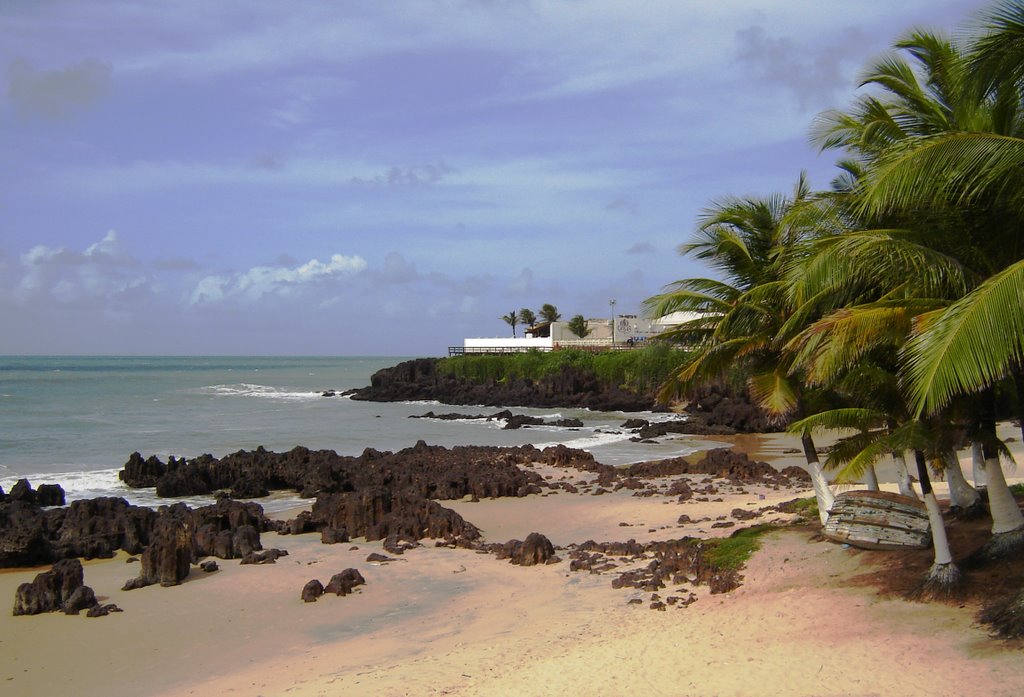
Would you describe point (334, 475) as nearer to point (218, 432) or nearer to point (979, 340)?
point (979, 340)

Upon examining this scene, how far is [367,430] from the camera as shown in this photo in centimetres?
4269

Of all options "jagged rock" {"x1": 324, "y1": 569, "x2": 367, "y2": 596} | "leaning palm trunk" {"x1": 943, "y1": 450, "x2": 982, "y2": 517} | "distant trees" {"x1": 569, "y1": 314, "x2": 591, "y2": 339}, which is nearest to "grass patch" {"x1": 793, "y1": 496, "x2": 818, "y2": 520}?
"leaning palm trunk" {"x1": 943, "y1": 450, "x2": 982, "y2": 517}

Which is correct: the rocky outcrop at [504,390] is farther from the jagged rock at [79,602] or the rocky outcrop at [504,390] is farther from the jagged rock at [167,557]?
the jagged rock at [79,602]

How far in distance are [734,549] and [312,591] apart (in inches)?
234

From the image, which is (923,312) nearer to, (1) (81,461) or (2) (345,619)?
(2) (345,619)

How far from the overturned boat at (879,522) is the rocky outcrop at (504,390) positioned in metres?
40.9

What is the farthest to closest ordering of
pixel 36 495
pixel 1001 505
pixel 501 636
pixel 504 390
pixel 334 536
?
pixel 504 390 < pixel 36 495 < pixel 334 536 < pixel 501 636 < pixel 1001 505

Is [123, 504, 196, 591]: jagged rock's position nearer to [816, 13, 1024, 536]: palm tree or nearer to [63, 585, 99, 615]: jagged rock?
[63, 585, 99, 615]: jagged rock

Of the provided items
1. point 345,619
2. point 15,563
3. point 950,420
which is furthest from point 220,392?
point 950,420

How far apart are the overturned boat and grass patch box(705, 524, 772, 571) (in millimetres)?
1168

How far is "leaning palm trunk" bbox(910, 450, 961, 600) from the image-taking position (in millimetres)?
8719

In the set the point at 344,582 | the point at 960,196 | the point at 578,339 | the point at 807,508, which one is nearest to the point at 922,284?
the point at 960,196

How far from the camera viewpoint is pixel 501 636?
10133mm

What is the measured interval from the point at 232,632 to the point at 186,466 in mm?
13566
